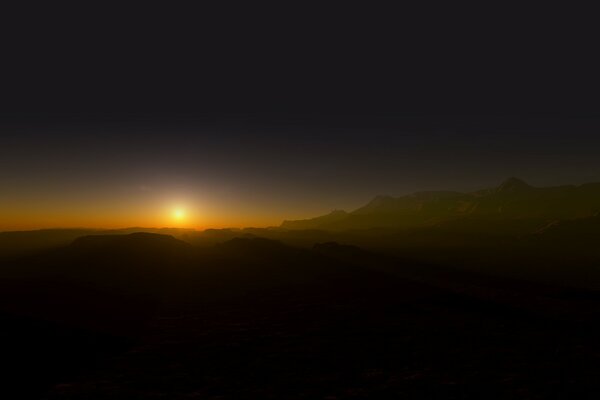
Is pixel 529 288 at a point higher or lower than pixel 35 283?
lower

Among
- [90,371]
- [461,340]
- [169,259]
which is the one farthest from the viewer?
[169,259]

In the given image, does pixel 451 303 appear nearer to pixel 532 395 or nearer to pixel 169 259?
pixel 532 395

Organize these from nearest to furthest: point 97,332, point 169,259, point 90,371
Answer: point 90,371
point 97,332
point 169,259

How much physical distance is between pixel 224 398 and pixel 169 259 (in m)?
78.7

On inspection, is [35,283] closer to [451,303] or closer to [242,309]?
[242,309]

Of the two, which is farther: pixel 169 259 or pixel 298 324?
pixel 169 259

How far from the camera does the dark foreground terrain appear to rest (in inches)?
780

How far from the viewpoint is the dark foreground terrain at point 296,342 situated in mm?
19812

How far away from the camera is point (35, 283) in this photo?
155 feet

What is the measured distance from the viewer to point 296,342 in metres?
28.5

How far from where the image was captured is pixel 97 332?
30609 millimetres

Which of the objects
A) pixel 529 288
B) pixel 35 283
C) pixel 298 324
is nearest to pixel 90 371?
pixel 298 324

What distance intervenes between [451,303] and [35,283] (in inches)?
1738

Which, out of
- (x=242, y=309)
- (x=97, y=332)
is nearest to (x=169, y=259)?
(x=242, y=309)
